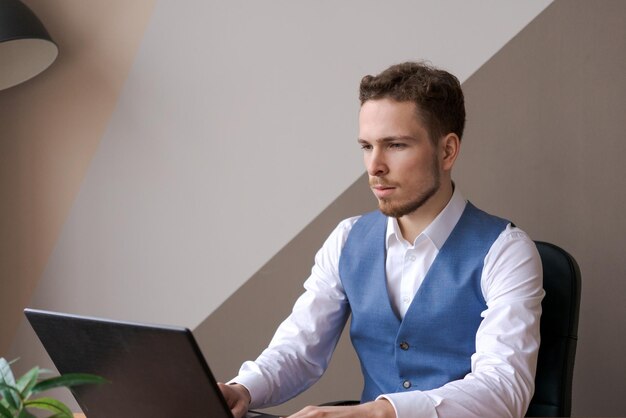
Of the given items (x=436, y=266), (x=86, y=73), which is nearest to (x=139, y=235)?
(x=86, y=73)

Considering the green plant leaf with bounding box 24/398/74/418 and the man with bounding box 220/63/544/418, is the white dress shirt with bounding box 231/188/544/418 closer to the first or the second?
the man with bounding box 220/63/544/418

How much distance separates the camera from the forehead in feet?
6.32

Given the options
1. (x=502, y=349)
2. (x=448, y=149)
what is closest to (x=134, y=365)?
(x=502, y=349)

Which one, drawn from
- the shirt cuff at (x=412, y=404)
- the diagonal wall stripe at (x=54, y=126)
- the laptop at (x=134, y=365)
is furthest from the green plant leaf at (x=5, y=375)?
the diagonal wall stripe at (x=54, y=126)

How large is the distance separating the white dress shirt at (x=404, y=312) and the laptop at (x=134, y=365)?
0.38 m

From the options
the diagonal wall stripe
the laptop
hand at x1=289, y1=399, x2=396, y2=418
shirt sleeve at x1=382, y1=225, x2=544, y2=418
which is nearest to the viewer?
the laptop

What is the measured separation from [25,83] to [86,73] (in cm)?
20

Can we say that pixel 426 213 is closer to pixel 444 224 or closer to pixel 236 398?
pixel 444 224

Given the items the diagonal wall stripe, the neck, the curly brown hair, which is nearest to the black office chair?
the neck

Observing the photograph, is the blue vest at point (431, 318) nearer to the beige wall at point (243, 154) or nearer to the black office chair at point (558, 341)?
the black office chair at point (558, 341)

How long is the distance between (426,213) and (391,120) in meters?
0.24

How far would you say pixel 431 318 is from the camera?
193 centimetres

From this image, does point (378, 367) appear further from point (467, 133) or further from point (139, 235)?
point (139, 235)

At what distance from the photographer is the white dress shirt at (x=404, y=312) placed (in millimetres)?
1641
